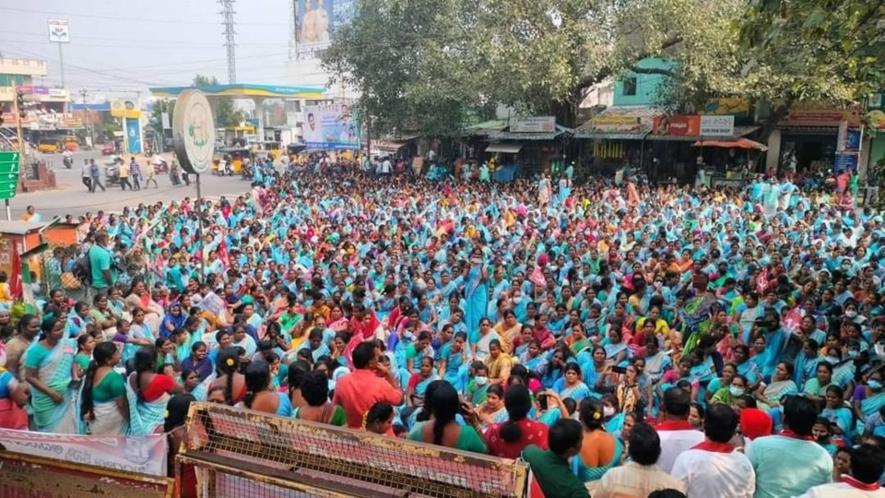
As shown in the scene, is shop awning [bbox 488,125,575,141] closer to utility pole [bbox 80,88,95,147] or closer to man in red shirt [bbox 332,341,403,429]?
man in red shirt [bbox 332,341,403,429]

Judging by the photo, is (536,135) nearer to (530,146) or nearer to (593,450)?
(530,146)

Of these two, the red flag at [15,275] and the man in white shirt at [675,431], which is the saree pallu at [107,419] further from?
the red flag at [15,275]

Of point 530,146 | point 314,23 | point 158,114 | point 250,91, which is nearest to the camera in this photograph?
point 530,146

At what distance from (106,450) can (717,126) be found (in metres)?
20.3

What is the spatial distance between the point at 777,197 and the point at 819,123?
6965 millimetres

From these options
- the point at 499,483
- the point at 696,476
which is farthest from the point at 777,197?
the point at 499,483

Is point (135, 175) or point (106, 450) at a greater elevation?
point (106, 450)

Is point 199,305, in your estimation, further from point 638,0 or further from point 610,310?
point 638,0

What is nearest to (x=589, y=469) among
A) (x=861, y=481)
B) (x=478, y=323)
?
(x=861, y=481)

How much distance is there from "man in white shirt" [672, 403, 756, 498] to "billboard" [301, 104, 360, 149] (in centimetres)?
3043

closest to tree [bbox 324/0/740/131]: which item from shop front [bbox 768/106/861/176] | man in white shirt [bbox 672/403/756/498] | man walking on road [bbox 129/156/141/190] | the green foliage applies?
shop front [bbox 768/106/861/176]

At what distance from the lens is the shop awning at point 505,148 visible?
25.4m

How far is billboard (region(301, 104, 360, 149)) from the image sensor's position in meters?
33.2

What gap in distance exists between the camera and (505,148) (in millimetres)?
25812
